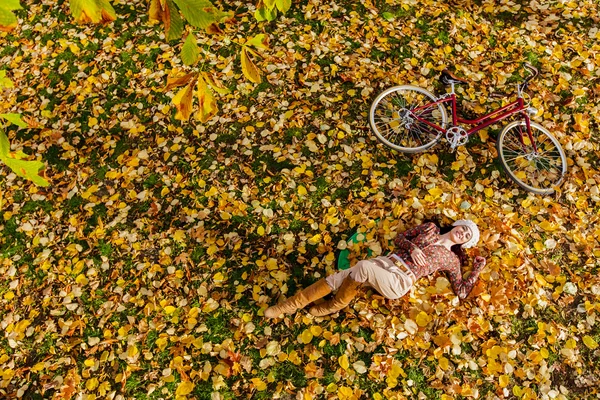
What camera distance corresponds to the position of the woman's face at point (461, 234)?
443 centimetres

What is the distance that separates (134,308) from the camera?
4.93 meters

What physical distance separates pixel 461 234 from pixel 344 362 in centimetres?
180

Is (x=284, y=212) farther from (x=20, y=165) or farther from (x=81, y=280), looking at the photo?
(x=20, y=165)

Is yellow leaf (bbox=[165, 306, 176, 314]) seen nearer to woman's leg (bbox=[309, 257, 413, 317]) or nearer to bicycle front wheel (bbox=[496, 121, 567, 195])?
woman's leg (bbox=[309, 257, 413, 317])

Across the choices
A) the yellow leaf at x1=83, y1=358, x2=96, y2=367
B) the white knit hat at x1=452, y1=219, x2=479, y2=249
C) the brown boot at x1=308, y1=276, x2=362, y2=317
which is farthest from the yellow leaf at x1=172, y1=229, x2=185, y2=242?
the white knit hat at x1=452, y1=219, x2=479, y2=249

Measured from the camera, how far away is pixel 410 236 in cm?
470

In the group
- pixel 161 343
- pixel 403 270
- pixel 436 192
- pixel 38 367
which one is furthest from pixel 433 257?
pixel 38 367

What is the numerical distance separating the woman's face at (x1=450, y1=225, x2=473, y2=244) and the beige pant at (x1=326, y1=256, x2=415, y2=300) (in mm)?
604

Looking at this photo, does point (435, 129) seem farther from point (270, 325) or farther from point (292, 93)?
point (270, 325)

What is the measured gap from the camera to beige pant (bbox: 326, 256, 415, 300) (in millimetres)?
4277

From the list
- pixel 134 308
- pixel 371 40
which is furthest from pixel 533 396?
pixel 371 40

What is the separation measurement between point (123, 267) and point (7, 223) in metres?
1.77

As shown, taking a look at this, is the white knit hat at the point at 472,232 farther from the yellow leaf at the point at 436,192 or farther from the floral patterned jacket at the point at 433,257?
the yellow leaf at the point at 436,192

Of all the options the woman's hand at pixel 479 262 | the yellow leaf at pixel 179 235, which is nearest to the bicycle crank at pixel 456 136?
the woman's hand at pixel 479 262
